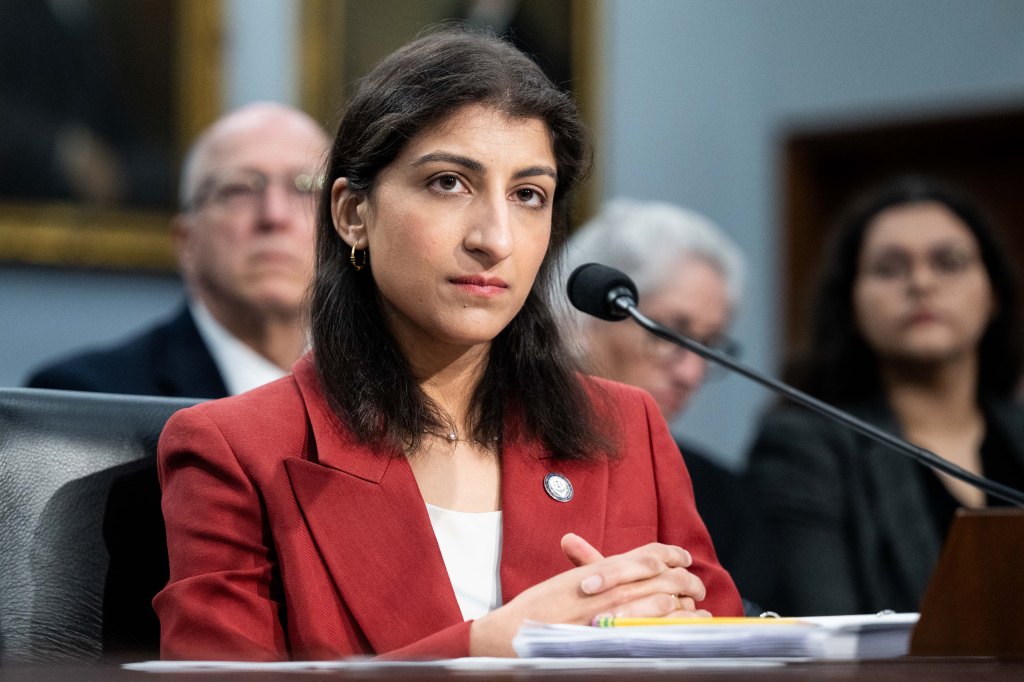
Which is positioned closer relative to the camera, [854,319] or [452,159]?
[452,159]

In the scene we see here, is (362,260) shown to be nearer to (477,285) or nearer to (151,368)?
(477,285)

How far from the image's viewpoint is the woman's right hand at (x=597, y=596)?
4.74 ft

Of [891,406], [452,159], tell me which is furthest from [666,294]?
[452,159]

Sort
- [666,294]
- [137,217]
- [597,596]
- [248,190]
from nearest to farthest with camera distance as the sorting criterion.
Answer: [597,596]
[248,190]
[666,294]
[137,217]

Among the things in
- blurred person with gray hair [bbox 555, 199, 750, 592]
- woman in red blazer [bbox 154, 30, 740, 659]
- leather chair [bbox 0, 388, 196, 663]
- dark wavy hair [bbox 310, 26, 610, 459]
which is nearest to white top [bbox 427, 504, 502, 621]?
woman in red blazer [bbox 154, 30, 740, 659]

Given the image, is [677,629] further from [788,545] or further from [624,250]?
[624,250]

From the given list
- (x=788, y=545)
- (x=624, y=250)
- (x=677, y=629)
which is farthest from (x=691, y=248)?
(x=677, y=629)

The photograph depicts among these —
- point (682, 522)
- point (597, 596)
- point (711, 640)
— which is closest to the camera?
point (711, 640)

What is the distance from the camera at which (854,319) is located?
10.0 feet

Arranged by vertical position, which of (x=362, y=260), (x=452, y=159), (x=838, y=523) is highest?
(x=452, y=159)

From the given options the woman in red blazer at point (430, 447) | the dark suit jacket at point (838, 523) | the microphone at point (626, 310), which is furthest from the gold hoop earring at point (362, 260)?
the dark suit jacket at point (838, 523)

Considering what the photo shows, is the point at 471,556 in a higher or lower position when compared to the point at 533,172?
lower

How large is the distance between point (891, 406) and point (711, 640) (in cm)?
192

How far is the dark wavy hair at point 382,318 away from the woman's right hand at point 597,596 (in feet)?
1.03
